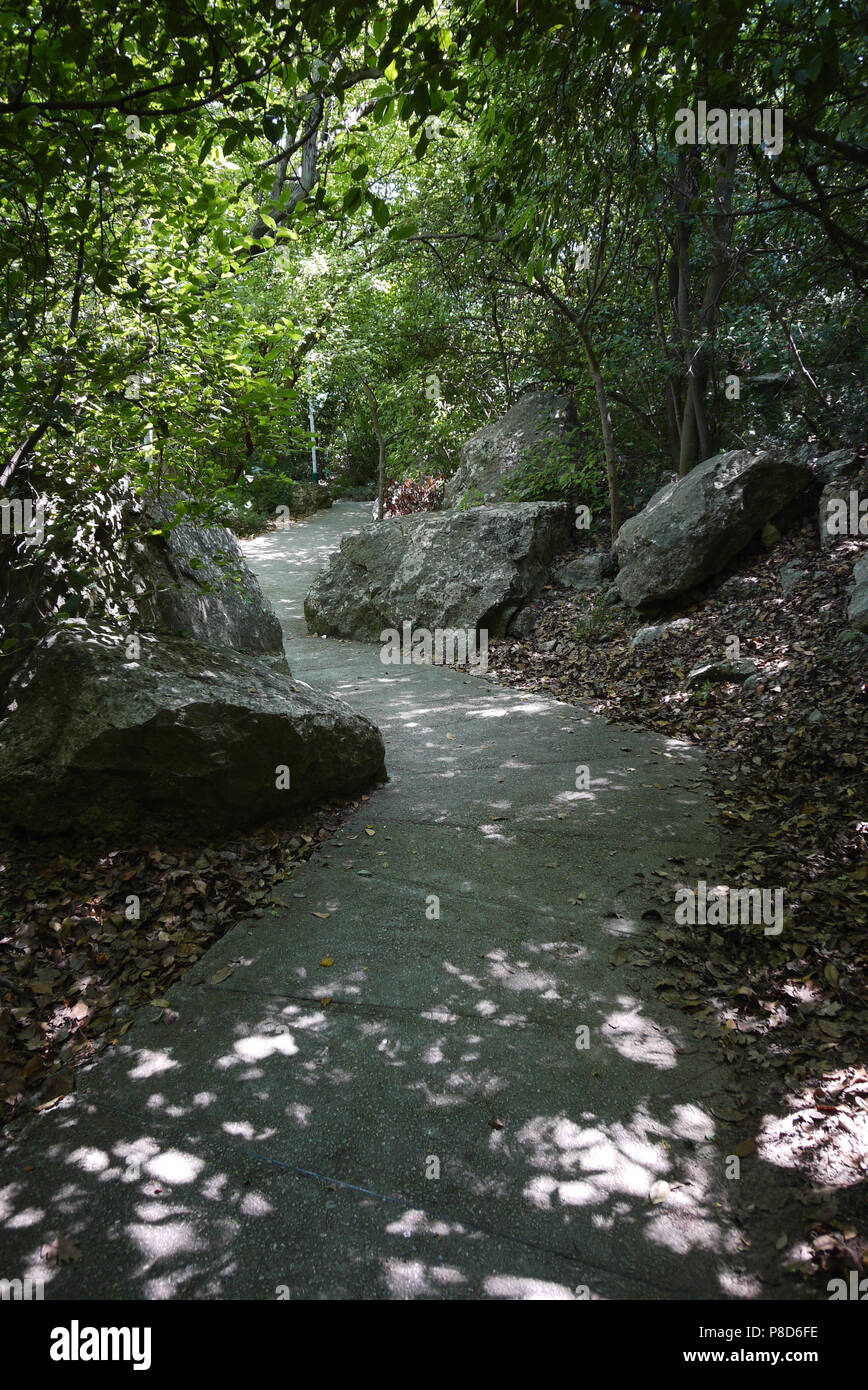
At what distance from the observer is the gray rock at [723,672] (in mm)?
7469

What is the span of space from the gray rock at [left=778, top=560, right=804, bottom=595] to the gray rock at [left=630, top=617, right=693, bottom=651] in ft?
3.47

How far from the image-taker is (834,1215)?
2.54m

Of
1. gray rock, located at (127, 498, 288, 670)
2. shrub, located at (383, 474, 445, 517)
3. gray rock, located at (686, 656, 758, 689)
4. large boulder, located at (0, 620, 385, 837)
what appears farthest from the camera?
shrub, located at (383, 474, 445, 517)

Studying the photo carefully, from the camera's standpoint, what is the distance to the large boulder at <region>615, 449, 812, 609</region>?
9070 millimetres

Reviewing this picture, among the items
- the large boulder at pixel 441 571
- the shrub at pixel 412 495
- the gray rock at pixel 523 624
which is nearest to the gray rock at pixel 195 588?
the large boulder at pixel 441 571

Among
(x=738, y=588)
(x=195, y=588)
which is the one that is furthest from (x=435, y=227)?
(x=195, y=588)

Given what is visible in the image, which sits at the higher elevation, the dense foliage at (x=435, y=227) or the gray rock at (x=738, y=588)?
the dense foliage at (x=435, y=227)

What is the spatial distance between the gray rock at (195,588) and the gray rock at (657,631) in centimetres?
420

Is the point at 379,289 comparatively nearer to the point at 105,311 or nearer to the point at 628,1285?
the point at 105,311

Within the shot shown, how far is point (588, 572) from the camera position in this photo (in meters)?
11.0

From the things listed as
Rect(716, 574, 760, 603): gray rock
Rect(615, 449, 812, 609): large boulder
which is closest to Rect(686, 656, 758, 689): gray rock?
Rect(716, 574, 760, 603): gray rock

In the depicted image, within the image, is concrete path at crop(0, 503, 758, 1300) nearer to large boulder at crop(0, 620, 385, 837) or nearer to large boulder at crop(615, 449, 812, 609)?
large boulder at crop(0, 620, 385, 837)

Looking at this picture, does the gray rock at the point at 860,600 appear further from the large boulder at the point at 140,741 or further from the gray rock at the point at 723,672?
the large boulder at the point at 140,741

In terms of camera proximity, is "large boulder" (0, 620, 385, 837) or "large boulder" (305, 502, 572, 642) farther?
"large boulder" (305, 502, 572, 642)
